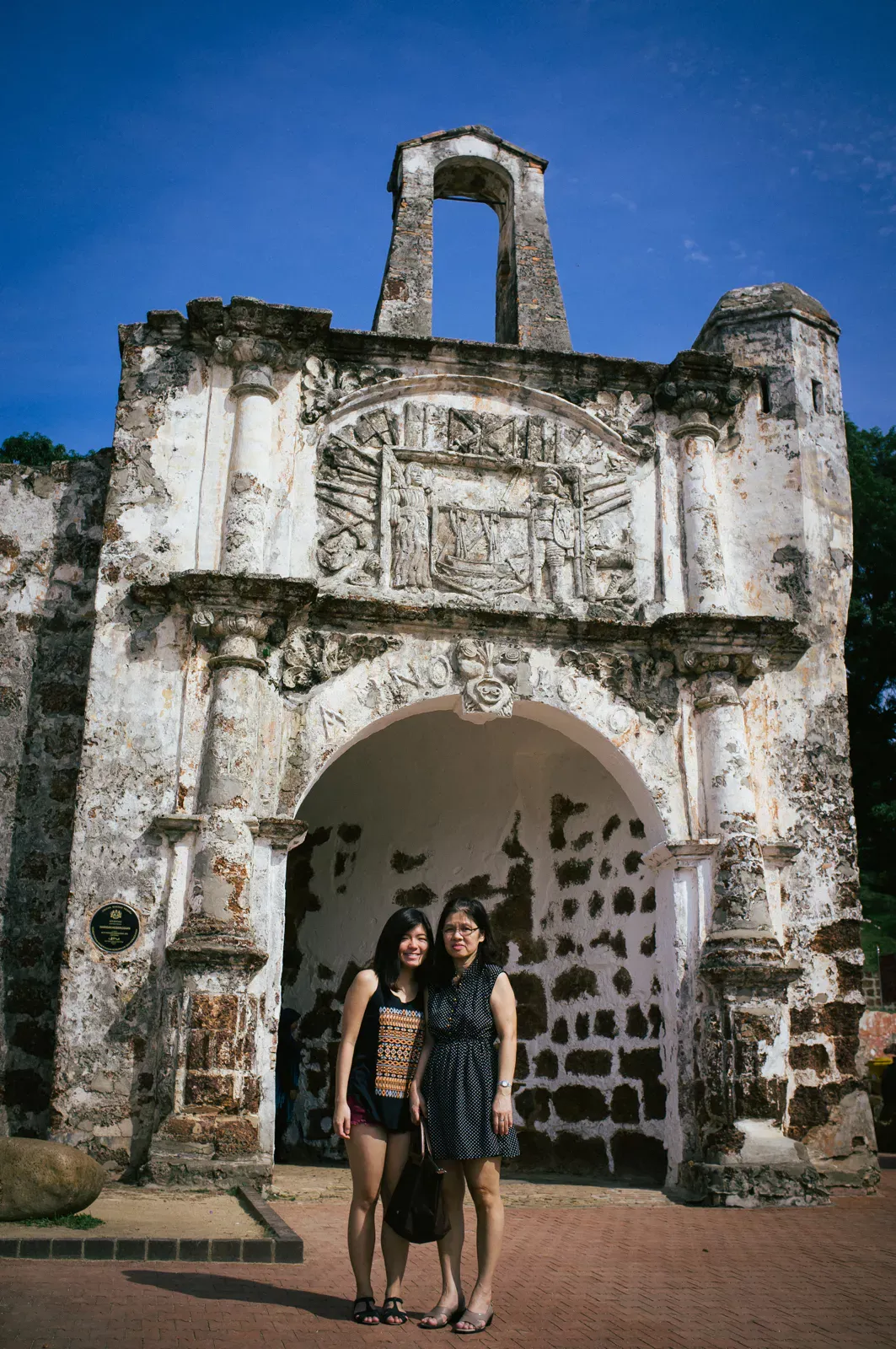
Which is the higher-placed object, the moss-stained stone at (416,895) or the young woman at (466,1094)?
the moss-stained stone at (416,895)

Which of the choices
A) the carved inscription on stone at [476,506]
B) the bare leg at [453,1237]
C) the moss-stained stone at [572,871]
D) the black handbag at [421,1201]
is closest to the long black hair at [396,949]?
the black handbag at [421,1201]

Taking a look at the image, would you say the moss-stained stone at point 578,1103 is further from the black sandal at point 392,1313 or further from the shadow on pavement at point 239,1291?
the black sandal at point 392,1313

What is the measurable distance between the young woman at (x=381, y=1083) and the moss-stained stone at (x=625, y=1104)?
537cm

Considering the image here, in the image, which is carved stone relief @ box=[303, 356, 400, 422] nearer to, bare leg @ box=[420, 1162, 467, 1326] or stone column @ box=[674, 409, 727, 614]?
stone column @ box=[674, 409, 727, 614]

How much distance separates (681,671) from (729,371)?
269cm

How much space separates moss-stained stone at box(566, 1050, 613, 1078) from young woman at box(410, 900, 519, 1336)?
18.0 ft

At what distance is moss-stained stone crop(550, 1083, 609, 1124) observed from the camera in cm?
978

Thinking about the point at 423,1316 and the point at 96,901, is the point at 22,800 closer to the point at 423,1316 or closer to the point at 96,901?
the point at 96,901

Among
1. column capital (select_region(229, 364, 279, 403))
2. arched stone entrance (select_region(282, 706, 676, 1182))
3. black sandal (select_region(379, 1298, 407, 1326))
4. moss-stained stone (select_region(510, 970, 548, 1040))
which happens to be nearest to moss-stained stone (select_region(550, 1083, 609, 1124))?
arched stone entrance (select_region(282, 706, 676, 1182))

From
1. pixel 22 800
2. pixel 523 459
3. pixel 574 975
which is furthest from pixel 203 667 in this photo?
pixel 574 975

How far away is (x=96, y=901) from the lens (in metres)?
7.98

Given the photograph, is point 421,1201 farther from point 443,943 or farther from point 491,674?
point 491,674

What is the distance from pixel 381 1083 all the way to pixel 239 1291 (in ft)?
3.72

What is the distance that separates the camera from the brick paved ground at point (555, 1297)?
13.5 ft
